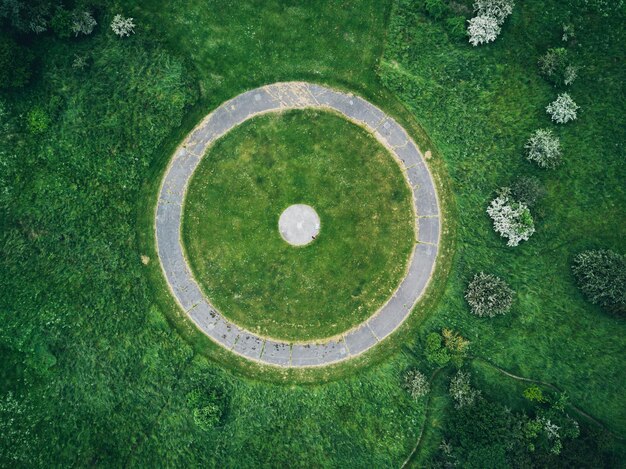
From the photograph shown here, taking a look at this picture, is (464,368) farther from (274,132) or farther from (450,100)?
(274,132)

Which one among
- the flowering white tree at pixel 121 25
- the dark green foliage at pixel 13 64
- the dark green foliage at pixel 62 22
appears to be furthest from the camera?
the flowering white tree at pixel 121 25

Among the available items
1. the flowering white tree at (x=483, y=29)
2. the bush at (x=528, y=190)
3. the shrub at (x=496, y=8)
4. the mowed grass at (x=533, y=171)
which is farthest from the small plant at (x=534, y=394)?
the shrub at (x=496, y=8)

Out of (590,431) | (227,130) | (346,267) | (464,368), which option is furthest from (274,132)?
(590,431)

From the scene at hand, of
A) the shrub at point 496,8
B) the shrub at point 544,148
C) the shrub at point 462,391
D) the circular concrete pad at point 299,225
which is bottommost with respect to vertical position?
the shrub at point 462,391

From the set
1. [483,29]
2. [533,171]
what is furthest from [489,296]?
[483,29]

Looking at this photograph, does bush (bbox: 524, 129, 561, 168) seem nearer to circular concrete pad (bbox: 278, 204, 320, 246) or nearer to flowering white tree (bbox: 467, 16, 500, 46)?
flowering white tree (bbox: 467, 16, 500, 46)

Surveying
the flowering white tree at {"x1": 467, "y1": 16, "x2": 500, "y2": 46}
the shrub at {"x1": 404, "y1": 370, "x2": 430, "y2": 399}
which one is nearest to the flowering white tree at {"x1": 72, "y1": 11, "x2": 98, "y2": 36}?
the flowering white tree at {"x1": 467, "y1": 16, "x2": 500, "y2": 46}

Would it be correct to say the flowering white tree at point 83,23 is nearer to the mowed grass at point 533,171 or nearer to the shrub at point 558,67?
the mowed grass at point 533,171

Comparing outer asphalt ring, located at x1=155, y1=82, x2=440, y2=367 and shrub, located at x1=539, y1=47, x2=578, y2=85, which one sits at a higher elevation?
shrub, located at x1=539, y1=47, x2=578, y2=85
